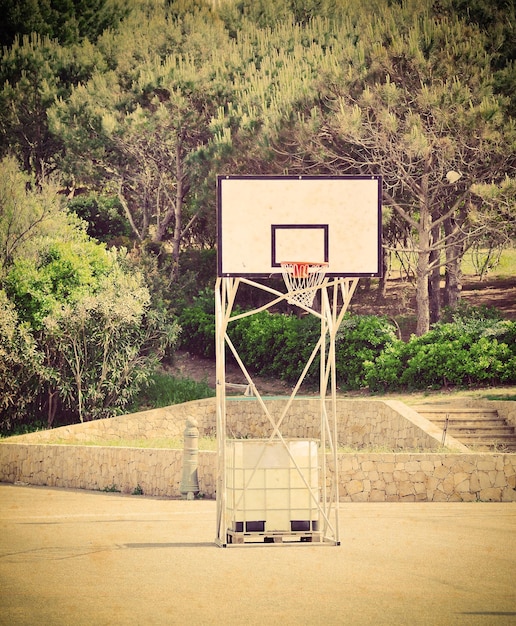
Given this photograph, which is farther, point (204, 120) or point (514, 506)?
point (204, 120)

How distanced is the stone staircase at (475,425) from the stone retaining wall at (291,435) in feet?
2.84

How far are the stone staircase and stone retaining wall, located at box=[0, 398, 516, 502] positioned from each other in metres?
0.87

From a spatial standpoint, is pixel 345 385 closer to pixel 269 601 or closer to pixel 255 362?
pixel 255 362

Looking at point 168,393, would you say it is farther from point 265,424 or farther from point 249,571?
point 249,571

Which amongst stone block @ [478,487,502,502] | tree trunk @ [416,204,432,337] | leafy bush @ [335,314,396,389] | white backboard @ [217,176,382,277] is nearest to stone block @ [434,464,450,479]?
stone block @ [478,487,502,502]

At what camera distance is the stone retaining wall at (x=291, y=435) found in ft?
65.4

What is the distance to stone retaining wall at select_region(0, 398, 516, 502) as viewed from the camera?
65.4ft

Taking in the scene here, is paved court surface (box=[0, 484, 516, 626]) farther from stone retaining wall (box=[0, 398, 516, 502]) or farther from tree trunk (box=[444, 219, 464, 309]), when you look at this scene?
tree trunk (box=[444, 219, 464, 309])

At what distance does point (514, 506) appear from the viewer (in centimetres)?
1905

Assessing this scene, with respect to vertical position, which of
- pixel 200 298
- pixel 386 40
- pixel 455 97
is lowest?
pixel 200 298

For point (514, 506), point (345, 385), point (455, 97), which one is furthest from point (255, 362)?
point (514, 506)

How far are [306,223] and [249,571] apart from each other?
494cm

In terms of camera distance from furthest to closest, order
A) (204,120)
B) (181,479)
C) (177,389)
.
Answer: (204,120), (177,389), (181,479)

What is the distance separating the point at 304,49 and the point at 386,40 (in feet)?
23.9
